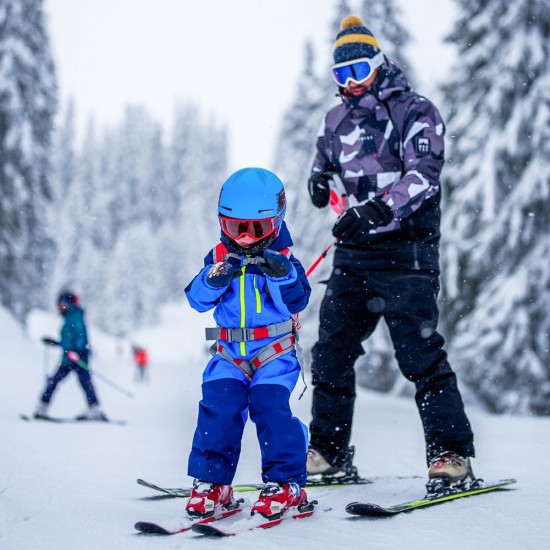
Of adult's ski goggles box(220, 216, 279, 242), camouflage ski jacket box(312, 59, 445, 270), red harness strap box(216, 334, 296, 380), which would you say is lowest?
red harness strap box(216, 334, 296, 380)

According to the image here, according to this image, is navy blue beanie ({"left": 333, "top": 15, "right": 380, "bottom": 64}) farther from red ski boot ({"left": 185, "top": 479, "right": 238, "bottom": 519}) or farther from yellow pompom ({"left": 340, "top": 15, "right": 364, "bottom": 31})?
red ski boot ({"left": 185, "top": 479, "right": 238, "bottom": 519})

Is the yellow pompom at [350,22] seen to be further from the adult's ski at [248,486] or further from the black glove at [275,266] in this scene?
the adult's ski at [248,486]

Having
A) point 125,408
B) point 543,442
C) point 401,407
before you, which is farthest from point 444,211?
point 543,442

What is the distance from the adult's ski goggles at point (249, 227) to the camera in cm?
326

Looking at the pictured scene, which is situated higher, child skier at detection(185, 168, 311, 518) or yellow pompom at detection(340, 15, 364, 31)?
yellow pompom at detection(340, 15, 364, 31)

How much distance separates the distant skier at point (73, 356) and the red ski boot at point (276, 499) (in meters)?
6.58

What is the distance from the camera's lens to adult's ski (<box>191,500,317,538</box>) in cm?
256

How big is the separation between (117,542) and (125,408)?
1014cm

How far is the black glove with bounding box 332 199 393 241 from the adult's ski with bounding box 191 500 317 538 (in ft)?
4.34

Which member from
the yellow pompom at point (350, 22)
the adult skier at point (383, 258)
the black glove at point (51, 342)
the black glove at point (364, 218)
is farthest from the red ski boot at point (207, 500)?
the black glove at point (51, 342)

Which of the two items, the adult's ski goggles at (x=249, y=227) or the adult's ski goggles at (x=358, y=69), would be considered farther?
the adult's ski goggles at (x=358, y=69)

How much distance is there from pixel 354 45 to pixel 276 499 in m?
2.59

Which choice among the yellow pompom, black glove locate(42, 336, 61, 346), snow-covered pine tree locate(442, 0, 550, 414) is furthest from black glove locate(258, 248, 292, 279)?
snow-covered pine tree locate(442, 0, 550, 414)

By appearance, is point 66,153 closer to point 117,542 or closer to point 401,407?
point 401,407
